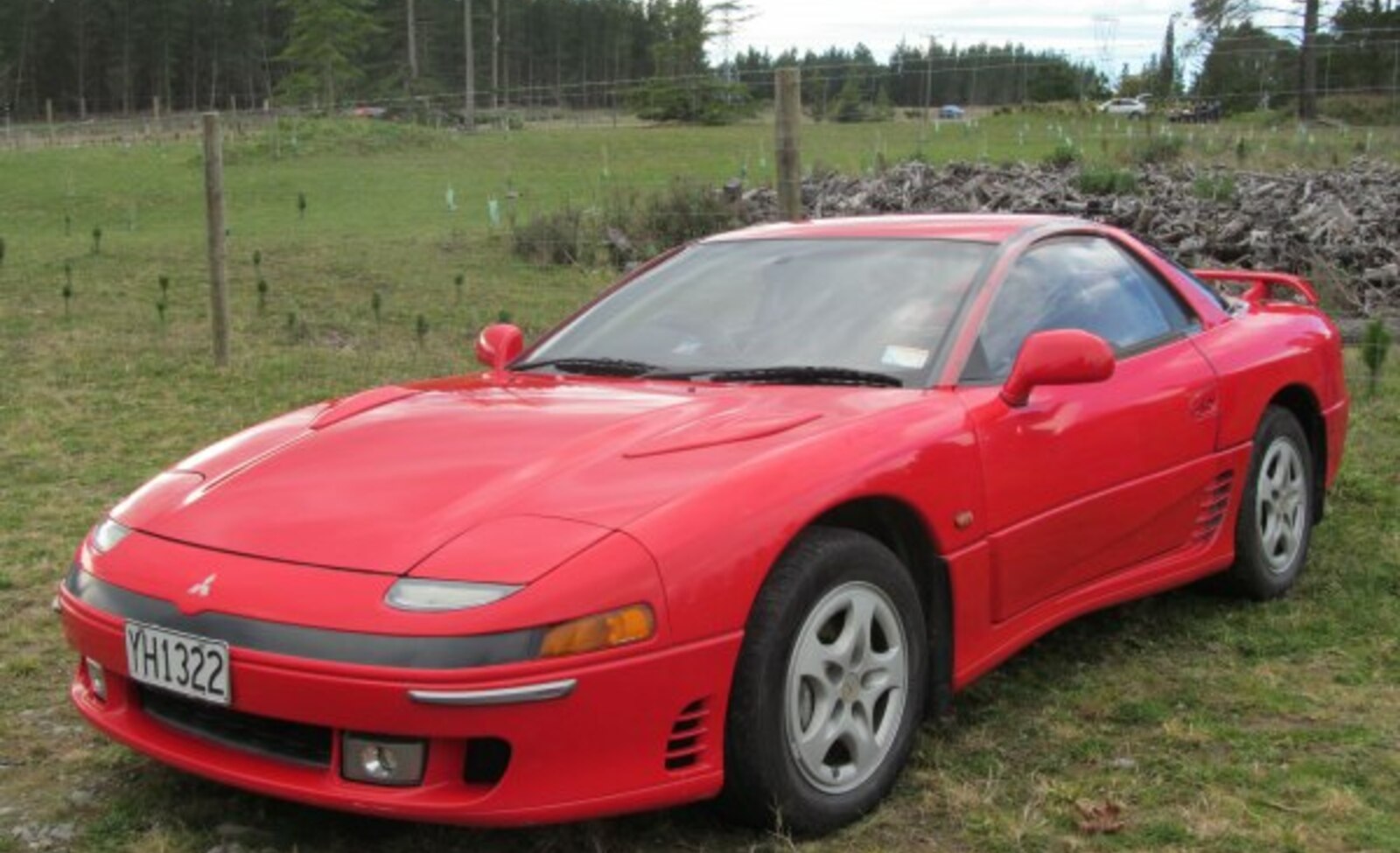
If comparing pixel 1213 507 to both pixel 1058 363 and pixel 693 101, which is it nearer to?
pixel 1058 363

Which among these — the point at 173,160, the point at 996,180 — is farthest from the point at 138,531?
the point at 173,160

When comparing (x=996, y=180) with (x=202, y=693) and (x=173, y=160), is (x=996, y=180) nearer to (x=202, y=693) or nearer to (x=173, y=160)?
(x=202, y=693)

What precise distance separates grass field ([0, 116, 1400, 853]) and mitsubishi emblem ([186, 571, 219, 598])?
562 mm

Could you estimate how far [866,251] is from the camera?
4082 millimetres

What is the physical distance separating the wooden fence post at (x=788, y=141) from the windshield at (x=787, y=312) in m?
3.06

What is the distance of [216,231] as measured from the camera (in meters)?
9.14

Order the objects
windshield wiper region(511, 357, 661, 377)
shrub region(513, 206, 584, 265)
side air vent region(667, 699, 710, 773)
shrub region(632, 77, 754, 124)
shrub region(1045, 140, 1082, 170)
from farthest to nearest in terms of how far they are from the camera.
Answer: shrub region(1045, 140, 1082, 170) → shrub region(513, 206, 584, 265) → shrub region(632, 77, 754, 124) → windshield wiper region(511, 357, 661, 377) → side air vent region(667, 699, 710, 773)

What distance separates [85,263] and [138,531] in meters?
13.0

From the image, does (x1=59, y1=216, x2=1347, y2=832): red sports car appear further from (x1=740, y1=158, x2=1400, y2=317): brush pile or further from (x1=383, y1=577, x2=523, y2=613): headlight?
(x1=740, y1=158, x2=1400, y2=317): brush pile

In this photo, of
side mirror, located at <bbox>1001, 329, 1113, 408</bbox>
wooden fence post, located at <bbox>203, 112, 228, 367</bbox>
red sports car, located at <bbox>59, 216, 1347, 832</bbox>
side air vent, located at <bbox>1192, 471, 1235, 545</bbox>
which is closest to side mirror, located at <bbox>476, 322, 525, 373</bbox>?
red sports car, located at <bbox>59, 216, 1347, 832</bbox>

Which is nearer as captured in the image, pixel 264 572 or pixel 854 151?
pixel 264 572

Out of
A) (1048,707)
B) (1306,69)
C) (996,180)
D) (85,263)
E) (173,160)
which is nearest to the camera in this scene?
Result: (1048,707)

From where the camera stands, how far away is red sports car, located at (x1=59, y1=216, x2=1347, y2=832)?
2613 mm

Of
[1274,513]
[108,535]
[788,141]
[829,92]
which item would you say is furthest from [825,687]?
[829,92]
